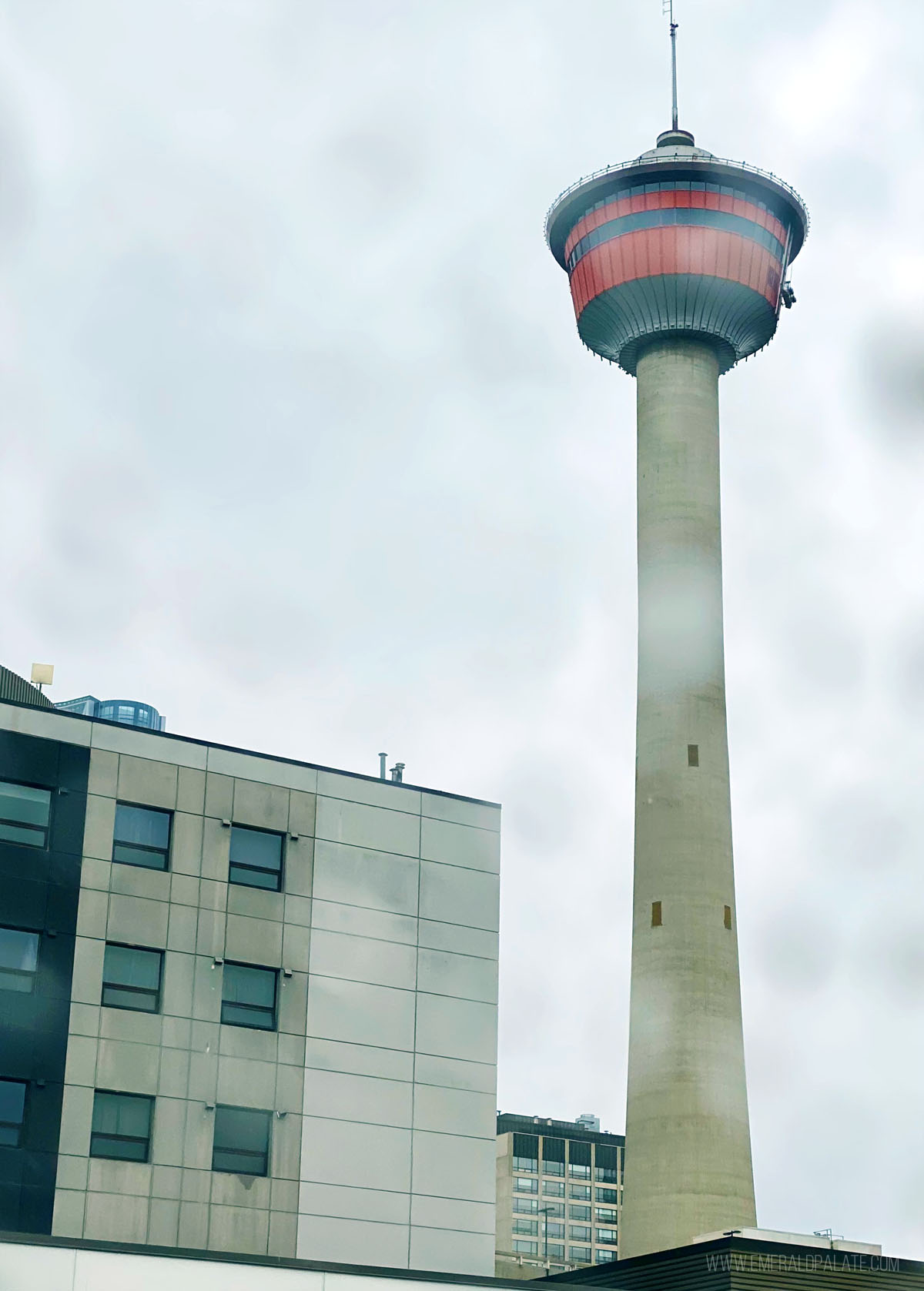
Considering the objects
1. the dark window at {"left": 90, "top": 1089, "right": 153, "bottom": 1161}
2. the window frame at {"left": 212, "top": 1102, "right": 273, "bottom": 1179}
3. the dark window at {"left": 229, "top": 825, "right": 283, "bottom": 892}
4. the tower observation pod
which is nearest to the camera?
the dark window at {"left": 90, "top": 1089, "right": 153, "bottom": 1161}

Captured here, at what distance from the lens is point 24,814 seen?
44.2 m

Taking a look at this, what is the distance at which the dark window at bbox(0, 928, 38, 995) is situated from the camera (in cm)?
4267

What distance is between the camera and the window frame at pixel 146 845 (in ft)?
149

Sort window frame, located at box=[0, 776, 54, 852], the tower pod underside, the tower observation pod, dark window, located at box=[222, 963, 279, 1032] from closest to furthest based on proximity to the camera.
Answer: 1. window frame, located at box=[0, 776, 54, 852]
2. dark window, located at box=[222, 963, 279, 1032]
3. the tower observation pod
4. the tower pod underside

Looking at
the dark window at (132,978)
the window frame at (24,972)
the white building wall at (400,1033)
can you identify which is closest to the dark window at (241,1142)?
the white building wall at (400,1033)

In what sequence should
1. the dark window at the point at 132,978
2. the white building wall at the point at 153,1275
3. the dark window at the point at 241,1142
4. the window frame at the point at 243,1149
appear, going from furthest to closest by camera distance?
the dark window at the point at 241,1142 → the window frame at the point at 243,1149 → the dark window at the point at 132,978 → the white building wall at the point at 153,1275

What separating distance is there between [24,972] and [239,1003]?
5.93 metres

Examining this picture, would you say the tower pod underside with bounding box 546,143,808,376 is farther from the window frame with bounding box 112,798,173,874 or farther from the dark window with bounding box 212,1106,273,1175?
the dark window with bounding box 212,1106,273,1175

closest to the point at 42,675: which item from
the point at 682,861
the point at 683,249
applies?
the point at 682,861

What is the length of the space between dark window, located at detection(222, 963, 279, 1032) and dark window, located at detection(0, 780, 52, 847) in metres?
6.09

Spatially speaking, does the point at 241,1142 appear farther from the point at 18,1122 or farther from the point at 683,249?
the point at 683,249

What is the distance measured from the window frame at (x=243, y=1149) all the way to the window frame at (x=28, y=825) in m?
8.05

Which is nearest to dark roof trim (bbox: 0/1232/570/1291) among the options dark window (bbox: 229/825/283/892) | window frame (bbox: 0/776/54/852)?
window frame (bbox: 0/776/54/852)

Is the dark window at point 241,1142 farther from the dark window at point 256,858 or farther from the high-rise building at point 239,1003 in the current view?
the dark window at point 256,858
